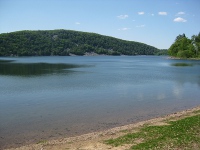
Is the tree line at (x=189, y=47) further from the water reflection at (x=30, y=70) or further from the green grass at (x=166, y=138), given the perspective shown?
the green grass at (x=166, y=138)

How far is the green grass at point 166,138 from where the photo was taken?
540 inches

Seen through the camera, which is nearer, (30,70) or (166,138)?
(166,138)

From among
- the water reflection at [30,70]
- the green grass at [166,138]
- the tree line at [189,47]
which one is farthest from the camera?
the tree line at [189,47]

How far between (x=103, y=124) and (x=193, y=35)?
603 ft

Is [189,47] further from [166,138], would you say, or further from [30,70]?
[166,138]

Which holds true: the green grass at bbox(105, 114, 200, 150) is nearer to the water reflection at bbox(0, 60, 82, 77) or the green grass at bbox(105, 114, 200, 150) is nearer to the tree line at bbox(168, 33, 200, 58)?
the water reflection at bbox(0, 60, 82, 77)

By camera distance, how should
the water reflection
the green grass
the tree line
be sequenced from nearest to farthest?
the green grass → the water reflection → the tree line

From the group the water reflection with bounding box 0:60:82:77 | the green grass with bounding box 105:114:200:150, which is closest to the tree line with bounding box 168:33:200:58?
the water reflection with bounding box 0:60:82:77

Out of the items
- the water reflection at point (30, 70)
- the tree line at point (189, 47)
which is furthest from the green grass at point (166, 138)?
the tree line at point (189, 47)

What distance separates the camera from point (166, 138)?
14867mm

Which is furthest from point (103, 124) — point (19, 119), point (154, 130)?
point (19, 119)

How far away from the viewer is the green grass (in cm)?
1373

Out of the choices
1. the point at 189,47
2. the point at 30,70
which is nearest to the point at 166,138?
the point at 30,70

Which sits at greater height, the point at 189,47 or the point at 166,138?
the point at 189,47
